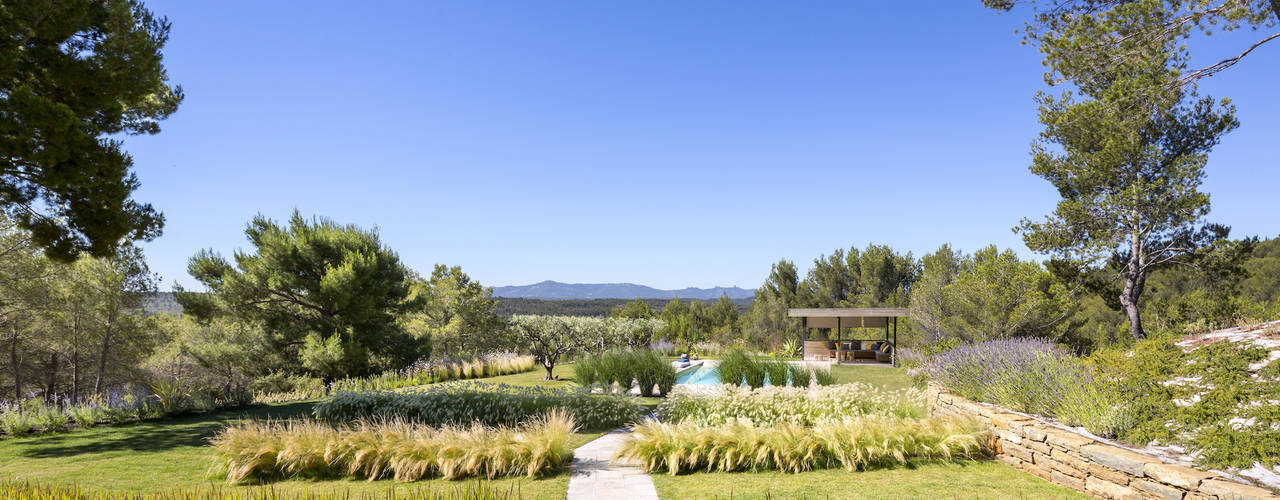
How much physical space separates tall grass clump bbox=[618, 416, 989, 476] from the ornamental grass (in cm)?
104

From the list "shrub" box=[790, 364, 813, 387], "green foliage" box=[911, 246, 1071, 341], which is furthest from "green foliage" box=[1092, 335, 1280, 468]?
"green foliage" box=[911, 246, 1071, 341]

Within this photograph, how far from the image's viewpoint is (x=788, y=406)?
739 cm

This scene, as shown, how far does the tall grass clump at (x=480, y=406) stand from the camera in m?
Result: 7.84

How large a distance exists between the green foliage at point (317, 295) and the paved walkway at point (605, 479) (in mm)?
9578

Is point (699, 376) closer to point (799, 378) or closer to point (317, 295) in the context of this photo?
point (799, 378)

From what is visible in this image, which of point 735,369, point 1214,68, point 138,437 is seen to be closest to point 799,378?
point 735,369

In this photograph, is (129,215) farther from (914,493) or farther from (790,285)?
(790,285)

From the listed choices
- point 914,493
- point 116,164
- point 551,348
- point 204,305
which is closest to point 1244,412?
point 914,493

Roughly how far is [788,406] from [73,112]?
357 inches

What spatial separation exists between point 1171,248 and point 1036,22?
9.77 m

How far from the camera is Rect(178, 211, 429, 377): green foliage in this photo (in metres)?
13.6

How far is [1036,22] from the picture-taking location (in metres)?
8.42

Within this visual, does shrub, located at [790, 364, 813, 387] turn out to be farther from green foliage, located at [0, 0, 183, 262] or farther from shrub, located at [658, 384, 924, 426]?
green foliage, located at [0, 0, 183, 262]

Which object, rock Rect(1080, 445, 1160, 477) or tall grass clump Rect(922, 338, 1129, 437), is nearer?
rock Rect(1080, 445, 1160, 477)
